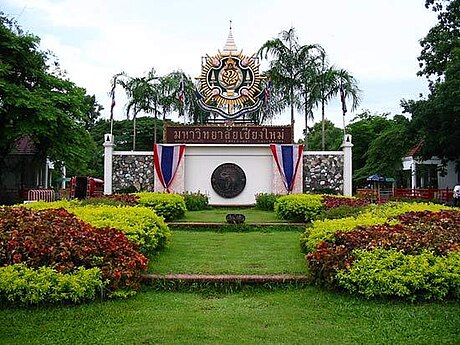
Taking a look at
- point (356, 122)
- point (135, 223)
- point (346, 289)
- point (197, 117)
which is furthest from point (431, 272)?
point (356, 122)

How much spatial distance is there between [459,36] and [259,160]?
423 inches

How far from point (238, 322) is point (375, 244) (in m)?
2.18

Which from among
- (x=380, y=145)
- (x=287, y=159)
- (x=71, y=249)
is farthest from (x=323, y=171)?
(x=71, y=249)

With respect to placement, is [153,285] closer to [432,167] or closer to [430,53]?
[430,53]

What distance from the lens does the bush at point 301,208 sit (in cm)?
1475

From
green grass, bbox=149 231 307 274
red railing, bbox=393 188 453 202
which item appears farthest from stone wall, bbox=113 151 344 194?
green grass, bbox=149 231 307 274

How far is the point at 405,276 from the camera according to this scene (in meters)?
6.23

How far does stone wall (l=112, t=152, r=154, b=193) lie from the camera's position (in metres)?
23.1

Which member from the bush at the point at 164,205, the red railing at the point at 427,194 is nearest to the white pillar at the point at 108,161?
the bush at the point at 164,205

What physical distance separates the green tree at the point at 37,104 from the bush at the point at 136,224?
12.2 metres

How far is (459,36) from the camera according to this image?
25938 millimetres

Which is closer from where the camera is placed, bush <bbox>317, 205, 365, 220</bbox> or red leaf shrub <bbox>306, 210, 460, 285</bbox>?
red leaf shrub <bbox>306, 210, 460, 285</bbox>

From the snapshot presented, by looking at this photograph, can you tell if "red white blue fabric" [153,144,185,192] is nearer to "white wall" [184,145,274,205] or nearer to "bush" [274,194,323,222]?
"white wall" [184,145,274,205]

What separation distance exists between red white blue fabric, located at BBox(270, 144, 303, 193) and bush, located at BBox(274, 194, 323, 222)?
6830 mm
